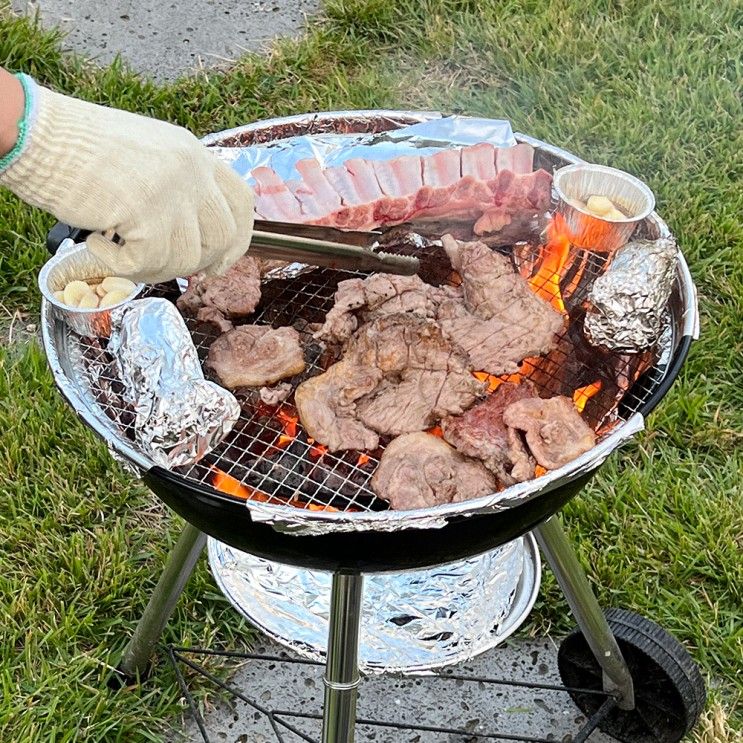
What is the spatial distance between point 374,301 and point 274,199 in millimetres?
389

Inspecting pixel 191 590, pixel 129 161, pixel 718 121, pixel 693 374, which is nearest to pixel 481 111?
pixel 718 121

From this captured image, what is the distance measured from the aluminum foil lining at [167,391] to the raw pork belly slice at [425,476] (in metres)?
0.30

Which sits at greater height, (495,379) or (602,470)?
(495,379)

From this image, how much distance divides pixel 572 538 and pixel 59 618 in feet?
5.03

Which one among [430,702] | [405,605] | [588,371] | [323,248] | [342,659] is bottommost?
[430,702]

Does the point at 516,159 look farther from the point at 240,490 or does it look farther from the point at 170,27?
the point at 170,27

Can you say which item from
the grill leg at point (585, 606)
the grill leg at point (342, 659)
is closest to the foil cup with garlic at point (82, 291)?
the grill leg at point (342, 659)

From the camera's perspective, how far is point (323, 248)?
1.87 meters

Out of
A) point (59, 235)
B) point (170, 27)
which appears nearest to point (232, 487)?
point (59, 235)

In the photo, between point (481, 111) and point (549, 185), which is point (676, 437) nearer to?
point (549, 185)

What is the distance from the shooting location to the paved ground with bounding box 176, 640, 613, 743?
2670 mm

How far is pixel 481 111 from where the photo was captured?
4.31 meters

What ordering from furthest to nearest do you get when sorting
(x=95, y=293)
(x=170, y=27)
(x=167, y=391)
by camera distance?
(x=170, y=27) → (x=95, y=293) → (x=167, y=391)

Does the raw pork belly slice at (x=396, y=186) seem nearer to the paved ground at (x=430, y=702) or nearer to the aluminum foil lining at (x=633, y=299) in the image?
the aluminum foil lining at (x=633, y=299)
